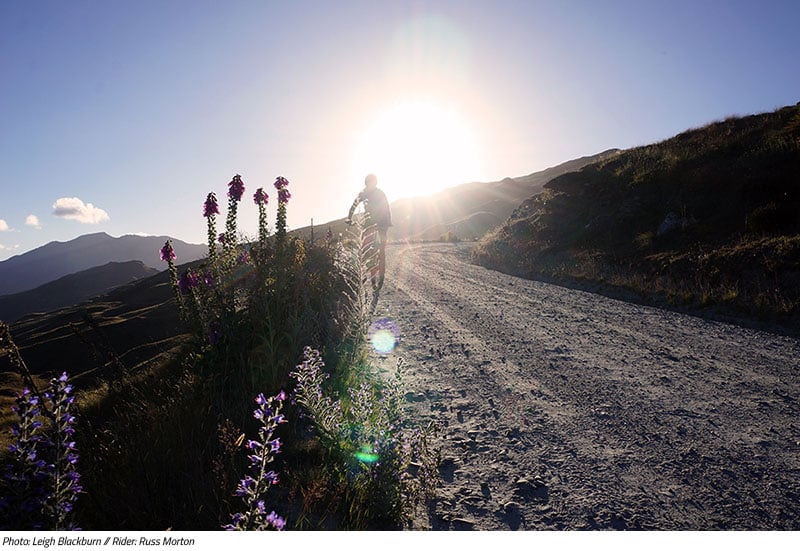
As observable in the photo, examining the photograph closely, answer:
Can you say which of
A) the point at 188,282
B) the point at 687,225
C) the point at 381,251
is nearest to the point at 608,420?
the point at 188,282

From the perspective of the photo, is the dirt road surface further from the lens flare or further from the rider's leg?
the rider's leg

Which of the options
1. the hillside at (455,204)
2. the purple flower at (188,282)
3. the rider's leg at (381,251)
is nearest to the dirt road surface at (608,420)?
the purple flower at (188,282)

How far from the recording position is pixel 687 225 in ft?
43.6

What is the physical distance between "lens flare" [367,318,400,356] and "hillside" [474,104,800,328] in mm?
6347

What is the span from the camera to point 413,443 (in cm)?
329

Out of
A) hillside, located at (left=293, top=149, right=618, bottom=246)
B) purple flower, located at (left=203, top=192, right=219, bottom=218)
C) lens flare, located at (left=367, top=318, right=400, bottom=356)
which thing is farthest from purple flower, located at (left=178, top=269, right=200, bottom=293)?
hillside, located at (left=293, top=149, right=618, bottom=246)

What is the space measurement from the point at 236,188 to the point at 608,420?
19.0 ft

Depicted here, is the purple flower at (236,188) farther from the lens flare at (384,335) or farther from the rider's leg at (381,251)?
the rider's leg at (381,251)

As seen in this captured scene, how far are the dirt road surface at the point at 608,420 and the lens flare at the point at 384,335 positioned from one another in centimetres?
24

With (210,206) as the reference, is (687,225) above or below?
below

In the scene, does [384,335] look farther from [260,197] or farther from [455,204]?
[455,204]

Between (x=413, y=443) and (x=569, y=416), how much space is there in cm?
191

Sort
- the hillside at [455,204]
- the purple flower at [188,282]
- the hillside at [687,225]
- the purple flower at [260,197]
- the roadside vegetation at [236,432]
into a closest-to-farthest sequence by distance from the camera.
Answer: the roadside vegetation at [236,432]
the purple flower at [188,282]
the purple flower at [260,197]
the hillside at [687,225]
the hillside at [455,204]

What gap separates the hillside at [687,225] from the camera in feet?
29.8
